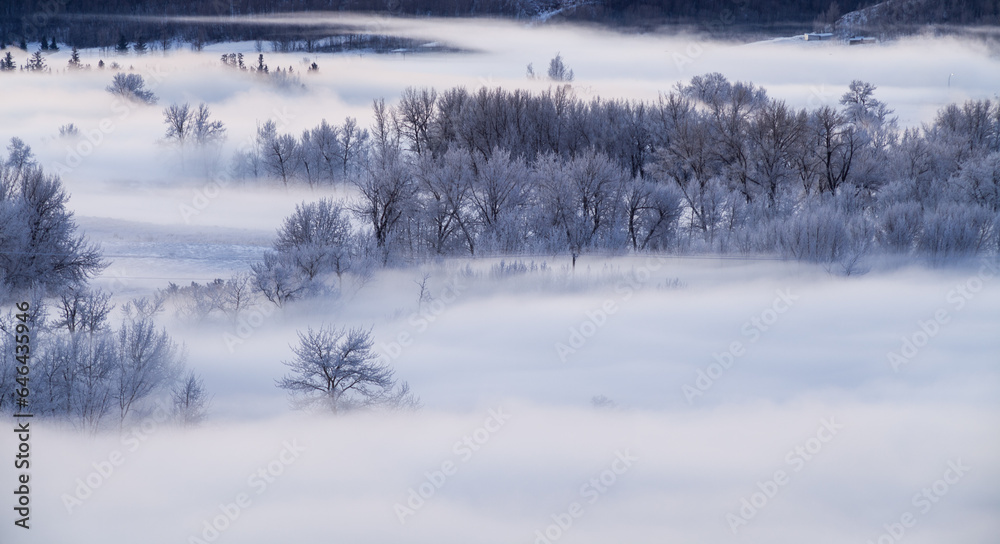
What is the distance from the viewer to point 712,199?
120 ft

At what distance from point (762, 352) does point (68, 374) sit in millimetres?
21403

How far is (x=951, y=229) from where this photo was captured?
30750 mm

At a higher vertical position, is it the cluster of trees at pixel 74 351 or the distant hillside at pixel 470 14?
the distant hillside at pixel 470 14

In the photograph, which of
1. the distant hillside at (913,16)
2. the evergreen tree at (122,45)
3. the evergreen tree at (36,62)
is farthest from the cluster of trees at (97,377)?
the evergreen tree at (122,45)

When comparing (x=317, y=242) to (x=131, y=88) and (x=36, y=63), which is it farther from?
(x=131, y=88)

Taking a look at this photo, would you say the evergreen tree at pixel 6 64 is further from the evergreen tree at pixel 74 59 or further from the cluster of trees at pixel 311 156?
the cluster of trees at pixel 311 156

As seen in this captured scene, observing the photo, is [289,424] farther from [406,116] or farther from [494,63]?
[494,63]

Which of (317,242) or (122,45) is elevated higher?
(122,45)

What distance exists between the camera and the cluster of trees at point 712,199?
31.2 m

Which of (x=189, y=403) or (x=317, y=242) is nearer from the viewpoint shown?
(x=189, y=403)

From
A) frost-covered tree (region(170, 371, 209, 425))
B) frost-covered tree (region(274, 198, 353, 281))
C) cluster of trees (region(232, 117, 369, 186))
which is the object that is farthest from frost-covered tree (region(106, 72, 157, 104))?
frost-covered tree (region(170, 371, 209, 425))

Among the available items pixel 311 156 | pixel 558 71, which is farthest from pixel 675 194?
pixel 558 71


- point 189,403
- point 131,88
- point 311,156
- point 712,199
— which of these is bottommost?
point 189,403

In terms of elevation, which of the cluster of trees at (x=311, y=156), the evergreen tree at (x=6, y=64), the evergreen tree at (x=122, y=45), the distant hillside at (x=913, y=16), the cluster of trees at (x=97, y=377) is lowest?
the cluster of trees at (x=97, y=377)
